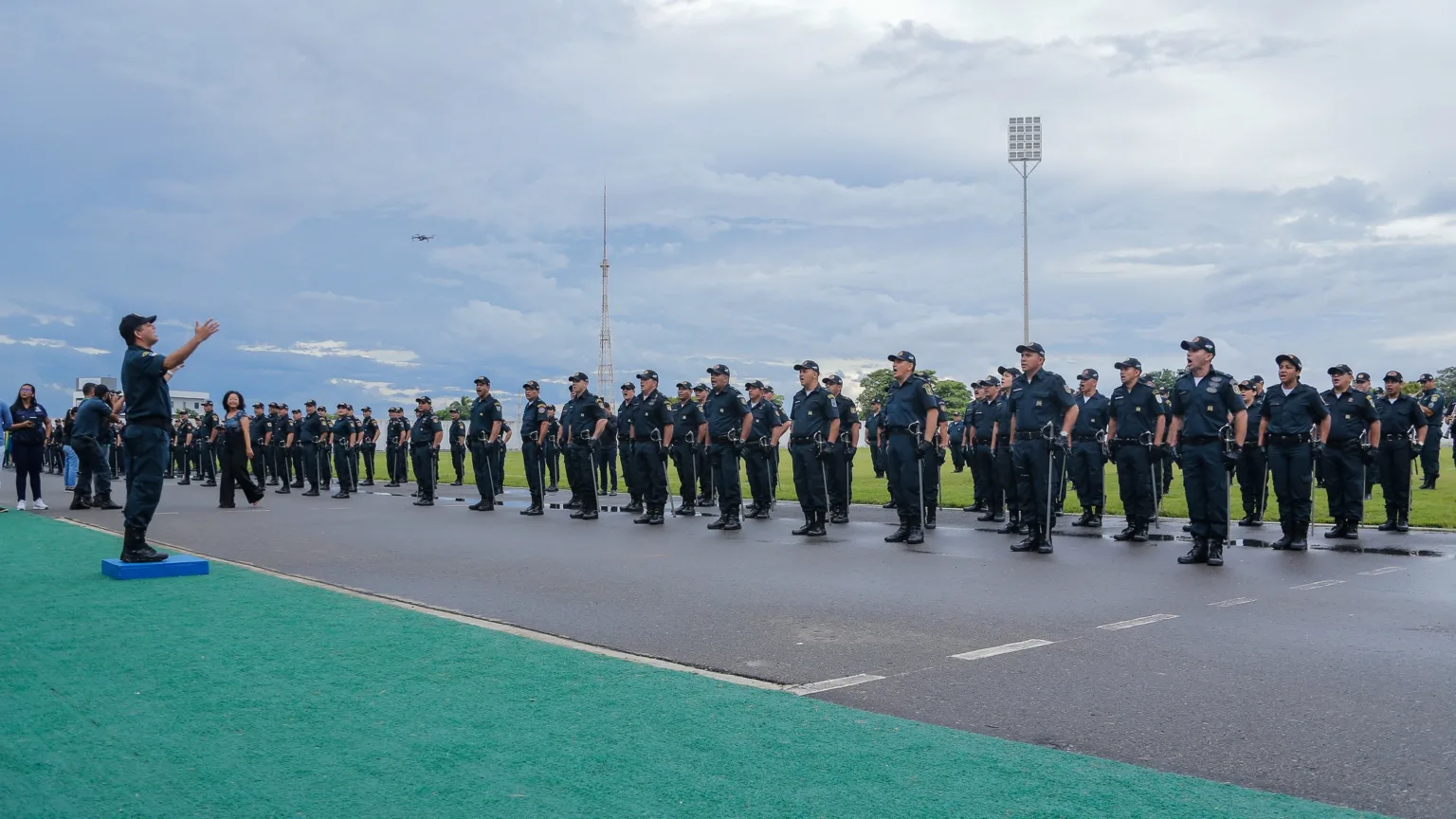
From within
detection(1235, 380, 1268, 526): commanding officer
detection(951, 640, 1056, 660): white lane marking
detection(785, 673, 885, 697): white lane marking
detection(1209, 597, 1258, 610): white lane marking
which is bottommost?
detection(785, 673, 885, 697): white lane marking

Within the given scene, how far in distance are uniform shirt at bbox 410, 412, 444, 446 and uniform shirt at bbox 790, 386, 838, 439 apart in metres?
9.06

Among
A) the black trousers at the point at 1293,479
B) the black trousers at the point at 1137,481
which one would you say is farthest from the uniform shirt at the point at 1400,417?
the black trousers at the point at 1137,481

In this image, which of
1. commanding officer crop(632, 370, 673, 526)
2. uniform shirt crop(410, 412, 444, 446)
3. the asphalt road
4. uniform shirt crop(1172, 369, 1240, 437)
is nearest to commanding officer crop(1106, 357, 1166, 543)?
the asphalt road

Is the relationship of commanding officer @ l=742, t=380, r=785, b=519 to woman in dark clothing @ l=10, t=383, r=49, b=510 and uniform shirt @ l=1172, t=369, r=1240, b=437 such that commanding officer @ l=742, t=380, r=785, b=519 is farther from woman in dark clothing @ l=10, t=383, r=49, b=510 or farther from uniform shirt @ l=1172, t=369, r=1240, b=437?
woman in dark clothing @ l=10, t=383, r=49, b=510

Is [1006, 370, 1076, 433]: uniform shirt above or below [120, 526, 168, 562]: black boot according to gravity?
above

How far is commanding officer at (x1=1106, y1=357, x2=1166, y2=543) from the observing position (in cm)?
1272

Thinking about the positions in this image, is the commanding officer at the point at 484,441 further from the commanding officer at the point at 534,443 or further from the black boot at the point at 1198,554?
the black boot at the point at 1198,554

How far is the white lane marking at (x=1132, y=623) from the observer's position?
6.77 meters

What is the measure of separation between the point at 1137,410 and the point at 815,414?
4.07 meters

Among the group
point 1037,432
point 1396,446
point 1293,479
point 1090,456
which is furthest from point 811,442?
point 1396,446

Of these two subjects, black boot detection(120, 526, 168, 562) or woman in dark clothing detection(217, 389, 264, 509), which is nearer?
black boot detection(120, 526, 168, 562)

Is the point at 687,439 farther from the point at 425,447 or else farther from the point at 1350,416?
the point at 1350,416

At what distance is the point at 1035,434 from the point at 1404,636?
5.68m

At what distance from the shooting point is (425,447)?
2041cm
